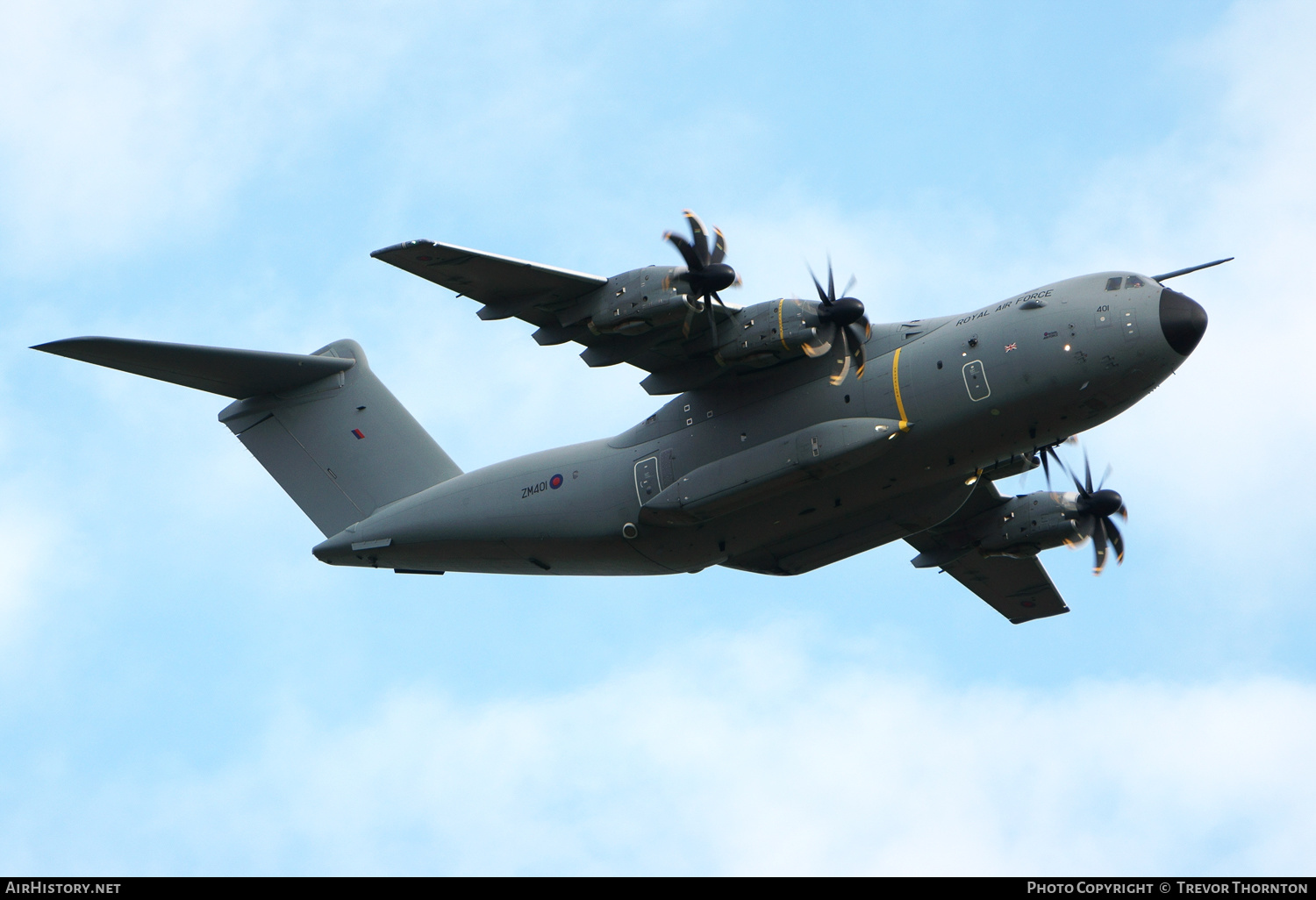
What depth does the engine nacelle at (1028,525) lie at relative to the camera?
20.7 meters

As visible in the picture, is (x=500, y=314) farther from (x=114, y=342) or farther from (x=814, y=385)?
(x=114, y=342)

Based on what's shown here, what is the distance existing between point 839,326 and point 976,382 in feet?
5.78

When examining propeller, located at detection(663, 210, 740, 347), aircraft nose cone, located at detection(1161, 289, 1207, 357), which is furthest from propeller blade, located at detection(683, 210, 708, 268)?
aircraft nose cone, located at detection(1161, 289, 1207, 357)

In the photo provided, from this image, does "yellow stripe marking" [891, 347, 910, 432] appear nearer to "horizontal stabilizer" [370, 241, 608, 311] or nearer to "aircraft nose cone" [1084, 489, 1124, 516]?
"horizontal stabilizer" [370, 241, 608, 311]

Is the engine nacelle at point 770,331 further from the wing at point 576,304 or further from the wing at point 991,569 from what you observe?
the wing at point 991,569

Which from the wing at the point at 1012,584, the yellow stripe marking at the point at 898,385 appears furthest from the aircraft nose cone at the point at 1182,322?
the wing at the point at 1012,584

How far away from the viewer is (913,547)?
22156mm

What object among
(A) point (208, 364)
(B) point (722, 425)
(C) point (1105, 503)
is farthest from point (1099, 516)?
(A) point (208, 364)

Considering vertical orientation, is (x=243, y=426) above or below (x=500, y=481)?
above

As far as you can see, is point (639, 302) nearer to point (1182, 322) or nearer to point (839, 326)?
point (839, 326)

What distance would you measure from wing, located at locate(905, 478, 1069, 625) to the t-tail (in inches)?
296

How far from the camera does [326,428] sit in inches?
837
